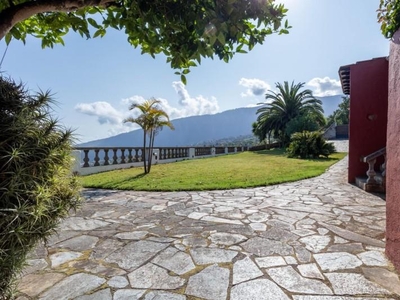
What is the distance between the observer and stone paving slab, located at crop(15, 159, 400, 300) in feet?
6.64

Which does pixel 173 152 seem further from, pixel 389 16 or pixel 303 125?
pixel 389 16

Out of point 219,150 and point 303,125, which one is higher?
point 303,125

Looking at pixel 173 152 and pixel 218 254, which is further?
pixel 173 152

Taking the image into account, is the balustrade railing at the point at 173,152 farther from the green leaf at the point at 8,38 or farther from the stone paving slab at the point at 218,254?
the green leaf at the point at 8,38

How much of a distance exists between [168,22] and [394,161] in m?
2.48

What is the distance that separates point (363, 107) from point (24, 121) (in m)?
7.33

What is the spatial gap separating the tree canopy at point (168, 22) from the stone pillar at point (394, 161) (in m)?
1.27

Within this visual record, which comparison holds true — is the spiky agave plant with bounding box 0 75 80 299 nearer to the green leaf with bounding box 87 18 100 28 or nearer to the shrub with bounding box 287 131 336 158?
the green leaf with bounding box 87 18 100 28

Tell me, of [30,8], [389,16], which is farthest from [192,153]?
[30,8]

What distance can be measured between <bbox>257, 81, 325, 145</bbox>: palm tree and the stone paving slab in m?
22.0

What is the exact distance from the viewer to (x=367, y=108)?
631 centimetres

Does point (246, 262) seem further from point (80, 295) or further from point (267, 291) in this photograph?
point (80, 295)

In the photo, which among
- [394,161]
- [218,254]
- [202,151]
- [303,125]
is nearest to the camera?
[394,161]

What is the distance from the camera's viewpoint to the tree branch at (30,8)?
60.7 inches
